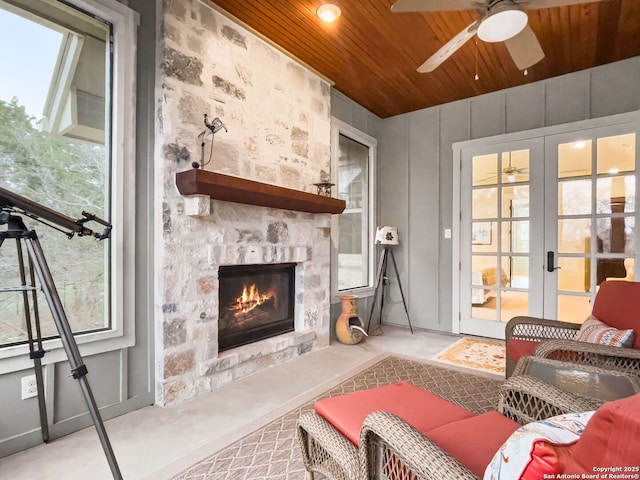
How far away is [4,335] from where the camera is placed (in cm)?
177

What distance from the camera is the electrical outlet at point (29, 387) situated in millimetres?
1788

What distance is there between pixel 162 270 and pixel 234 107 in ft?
4.55

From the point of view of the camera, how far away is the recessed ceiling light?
2.53 m

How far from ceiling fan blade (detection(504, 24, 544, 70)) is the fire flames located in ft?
8.61

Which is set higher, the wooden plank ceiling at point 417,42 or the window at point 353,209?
the wooden plank ceiling at point 417,42

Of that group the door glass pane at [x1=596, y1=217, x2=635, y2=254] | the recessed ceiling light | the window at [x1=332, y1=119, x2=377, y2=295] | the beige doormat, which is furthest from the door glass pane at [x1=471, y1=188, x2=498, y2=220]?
the recessed ceiling light

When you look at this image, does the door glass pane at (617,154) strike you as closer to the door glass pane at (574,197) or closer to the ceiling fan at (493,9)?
the door glass pane at (574,197)

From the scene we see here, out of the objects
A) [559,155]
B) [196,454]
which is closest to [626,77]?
[559,155]

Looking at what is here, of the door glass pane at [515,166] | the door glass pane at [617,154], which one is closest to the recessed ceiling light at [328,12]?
the door glass pane at [515,166]

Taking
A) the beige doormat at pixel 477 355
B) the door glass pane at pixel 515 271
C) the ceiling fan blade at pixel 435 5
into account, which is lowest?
the beige doormat at pixel 477 355

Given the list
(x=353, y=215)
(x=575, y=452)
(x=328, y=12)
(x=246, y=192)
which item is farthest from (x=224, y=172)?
(x=575, y=452)

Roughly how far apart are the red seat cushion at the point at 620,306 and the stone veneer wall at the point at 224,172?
89.6 inches

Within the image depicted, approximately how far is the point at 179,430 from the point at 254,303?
1205 mm

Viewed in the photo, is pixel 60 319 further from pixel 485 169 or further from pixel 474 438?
pixel 485 169
